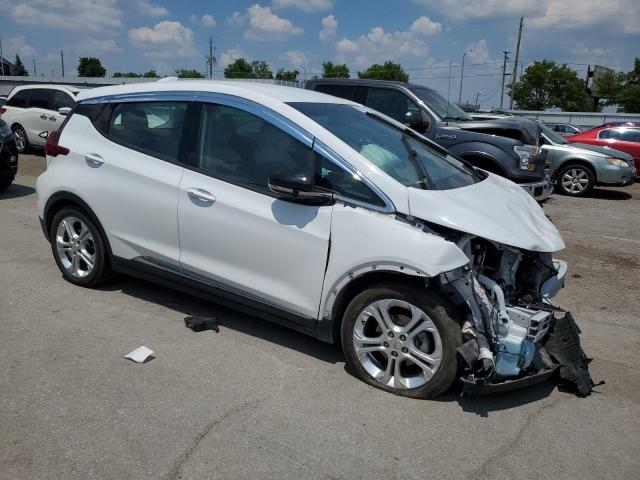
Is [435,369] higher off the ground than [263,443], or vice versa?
[435,369]

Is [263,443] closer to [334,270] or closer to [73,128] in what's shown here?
[334,270]

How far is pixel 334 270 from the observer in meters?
3.61

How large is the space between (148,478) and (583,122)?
44949 mm

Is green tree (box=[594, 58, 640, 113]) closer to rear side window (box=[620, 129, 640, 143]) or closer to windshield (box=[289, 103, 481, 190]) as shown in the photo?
rear side window (box=[620, 129, 640, 143])

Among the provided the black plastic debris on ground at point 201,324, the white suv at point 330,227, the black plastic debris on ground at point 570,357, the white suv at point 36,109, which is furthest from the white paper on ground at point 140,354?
the white suv at point 36,109

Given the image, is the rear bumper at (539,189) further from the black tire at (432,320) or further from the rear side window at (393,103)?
the black tire at (432,320)

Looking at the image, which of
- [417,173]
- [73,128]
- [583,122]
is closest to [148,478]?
[417,173]

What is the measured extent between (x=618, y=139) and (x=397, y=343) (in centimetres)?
1450

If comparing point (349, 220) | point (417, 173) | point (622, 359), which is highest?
point (417, 173)

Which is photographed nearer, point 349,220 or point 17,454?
point 17,454

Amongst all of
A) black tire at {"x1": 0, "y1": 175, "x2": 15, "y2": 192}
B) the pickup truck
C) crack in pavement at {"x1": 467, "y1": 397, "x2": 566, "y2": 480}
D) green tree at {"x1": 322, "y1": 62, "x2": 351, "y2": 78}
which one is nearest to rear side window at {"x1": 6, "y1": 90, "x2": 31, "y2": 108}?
black tire at {"x1": 0, "y1": 175, "x2": 15, "y2": 192}

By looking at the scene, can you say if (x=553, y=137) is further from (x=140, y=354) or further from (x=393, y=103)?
(x=140, y=354)

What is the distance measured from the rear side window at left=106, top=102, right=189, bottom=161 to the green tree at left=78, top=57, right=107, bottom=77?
343ft

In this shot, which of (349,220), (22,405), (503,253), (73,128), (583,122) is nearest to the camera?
(22,405)
